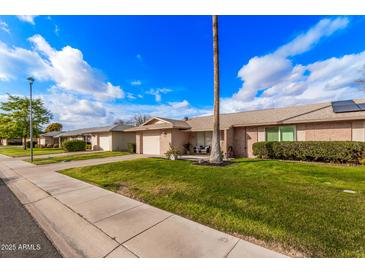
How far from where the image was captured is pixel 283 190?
539 centimetres

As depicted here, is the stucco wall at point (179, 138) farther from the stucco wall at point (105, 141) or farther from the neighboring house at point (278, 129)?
the stucco wall at point (105, 141)

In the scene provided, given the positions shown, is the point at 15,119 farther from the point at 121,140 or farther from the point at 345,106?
the point at 345,106

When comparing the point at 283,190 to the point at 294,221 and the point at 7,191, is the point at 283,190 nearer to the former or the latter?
the point at 294,221

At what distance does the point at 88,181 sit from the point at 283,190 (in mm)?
7594

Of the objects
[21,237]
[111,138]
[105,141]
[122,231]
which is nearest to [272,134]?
[122,231]

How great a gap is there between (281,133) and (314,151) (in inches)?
103

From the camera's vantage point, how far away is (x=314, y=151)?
10.5 meters

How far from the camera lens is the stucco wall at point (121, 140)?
22802 mm

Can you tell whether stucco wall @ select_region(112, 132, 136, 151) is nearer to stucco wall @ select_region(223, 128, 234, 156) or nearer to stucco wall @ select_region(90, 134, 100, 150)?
stucco wall @ select_region(90, 134, 100, 150)

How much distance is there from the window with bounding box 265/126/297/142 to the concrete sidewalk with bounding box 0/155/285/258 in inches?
461

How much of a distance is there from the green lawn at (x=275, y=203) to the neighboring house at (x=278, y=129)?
4.22 meters

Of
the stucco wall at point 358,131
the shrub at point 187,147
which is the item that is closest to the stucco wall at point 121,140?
the shrub at point 187,147

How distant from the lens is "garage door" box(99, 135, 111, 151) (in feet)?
76.2
